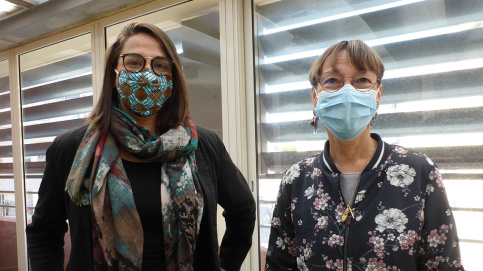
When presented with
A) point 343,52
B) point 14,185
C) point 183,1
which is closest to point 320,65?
point 343,52

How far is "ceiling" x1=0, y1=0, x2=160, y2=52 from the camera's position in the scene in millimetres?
3178

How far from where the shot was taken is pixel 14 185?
4375 millimetres

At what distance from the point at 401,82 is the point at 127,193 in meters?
1.69

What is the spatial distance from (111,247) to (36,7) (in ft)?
9.64

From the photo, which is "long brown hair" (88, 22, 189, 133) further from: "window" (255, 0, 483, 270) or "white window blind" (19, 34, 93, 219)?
"white window blind" (19, 34, 93, 219)

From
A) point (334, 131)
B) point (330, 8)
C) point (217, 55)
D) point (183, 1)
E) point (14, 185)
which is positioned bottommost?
point (14, 185)

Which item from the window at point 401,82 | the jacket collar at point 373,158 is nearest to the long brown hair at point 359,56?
the jacket collar at point 373,158

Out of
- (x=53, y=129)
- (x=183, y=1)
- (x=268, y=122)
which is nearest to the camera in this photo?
(x=268, y=122)

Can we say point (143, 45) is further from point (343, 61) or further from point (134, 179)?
point (343, 61)

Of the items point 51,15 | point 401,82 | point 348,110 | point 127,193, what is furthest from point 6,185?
point 348,110

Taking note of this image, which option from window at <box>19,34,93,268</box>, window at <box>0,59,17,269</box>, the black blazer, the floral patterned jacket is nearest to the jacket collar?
the floral patterned jacket

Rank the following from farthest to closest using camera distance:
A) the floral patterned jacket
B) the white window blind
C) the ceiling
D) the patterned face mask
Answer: the white window blind → the ceiling → the patterned face mask → the floral patterned jacket

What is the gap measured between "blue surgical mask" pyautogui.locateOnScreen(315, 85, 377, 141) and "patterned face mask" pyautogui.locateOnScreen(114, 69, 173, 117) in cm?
58

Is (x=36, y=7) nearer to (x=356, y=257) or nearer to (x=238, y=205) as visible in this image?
(x=238, y=205)
